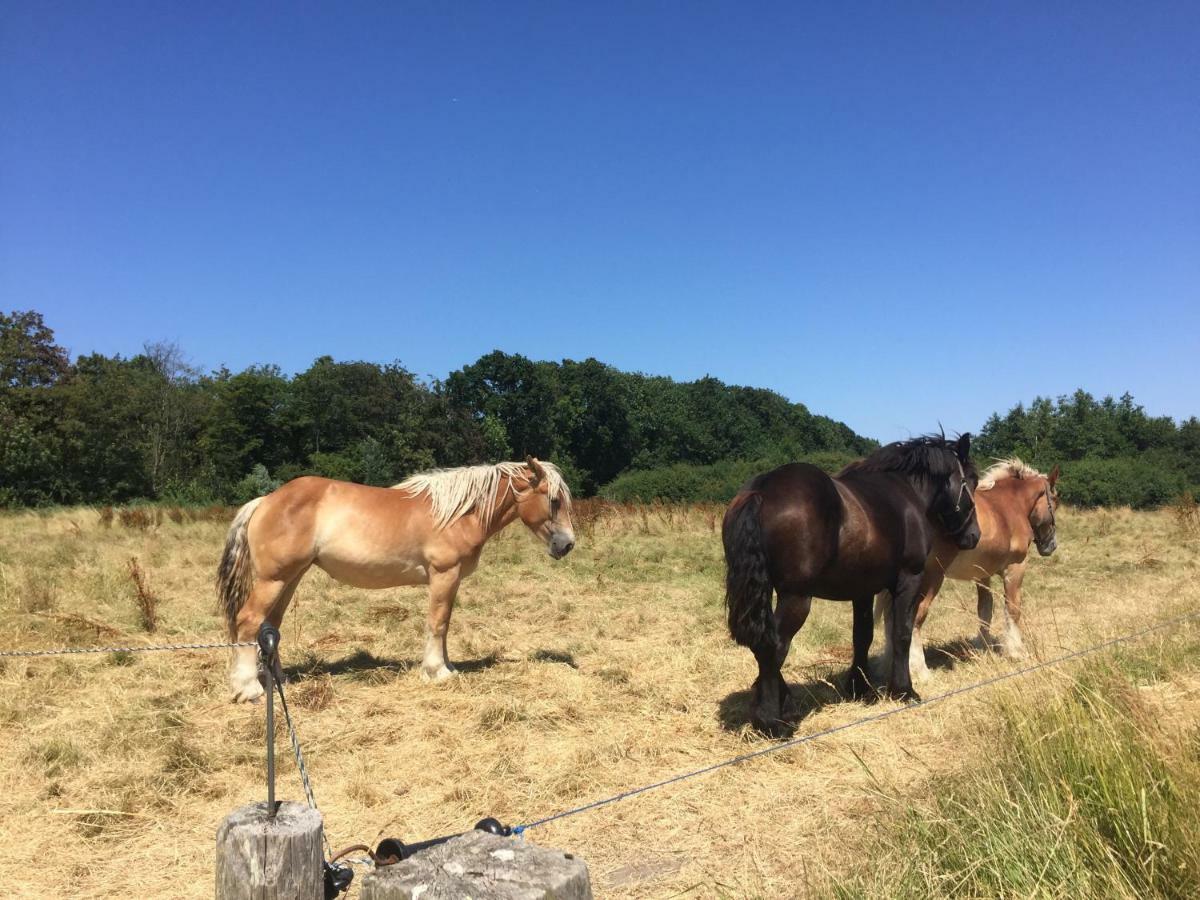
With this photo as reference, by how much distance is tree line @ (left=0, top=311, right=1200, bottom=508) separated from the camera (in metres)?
34.2

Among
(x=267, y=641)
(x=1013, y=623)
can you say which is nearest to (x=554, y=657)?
(x=1013, y=623)

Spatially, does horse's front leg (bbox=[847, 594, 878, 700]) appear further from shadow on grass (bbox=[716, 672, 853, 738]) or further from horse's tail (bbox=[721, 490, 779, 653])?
horse's tail (bbox=[721, 490, 779, 653])

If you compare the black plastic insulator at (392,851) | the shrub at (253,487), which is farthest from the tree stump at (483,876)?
the shrub at (253,487)

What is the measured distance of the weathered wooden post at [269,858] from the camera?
68.1 inches

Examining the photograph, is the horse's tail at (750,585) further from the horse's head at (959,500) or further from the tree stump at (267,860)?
the tree stump at (267,860)

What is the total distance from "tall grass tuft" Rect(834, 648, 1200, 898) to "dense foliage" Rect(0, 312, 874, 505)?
3133 centimetres

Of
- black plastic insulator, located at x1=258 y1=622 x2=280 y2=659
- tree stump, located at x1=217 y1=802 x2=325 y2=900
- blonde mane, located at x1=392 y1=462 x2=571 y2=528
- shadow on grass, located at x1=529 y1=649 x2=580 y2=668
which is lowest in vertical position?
shadow on grass, located at x1=529 y1=649 x2=580 y2=668

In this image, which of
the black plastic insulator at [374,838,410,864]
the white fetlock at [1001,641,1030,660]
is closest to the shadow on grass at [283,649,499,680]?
the white fetlock at [1001,641,1030,660]

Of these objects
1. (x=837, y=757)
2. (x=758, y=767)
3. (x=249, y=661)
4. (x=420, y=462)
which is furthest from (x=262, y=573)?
(x=420, y=462)

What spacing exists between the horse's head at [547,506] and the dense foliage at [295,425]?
26.5m

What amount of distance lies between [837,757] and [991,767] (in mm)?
1455

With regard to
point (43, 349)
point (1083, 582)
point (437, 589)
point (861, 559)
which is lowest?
point (1083, 582)

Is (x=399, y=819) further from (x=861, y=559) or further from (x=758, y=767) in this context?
(x=861, y=559)

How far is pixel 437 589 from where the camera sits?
692cm
